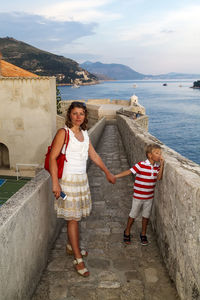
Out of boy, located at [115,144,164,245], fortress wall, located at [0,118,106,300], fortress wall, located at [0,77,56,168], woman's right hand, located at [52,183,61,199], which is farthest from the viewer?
fortress wall, located at [0,77,56,168]

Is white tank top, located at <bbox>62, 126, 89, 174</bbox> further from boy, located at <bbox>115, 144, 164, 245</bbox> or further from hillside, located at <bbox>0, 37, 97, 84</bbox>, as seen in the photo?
hillside, located at <bbox>0, 37, 97, 84</bbox>

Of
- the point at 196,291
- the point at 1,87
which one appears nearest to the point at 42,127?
the point at 1,87

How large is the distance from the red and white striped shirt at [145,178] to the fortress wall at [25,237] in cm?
106

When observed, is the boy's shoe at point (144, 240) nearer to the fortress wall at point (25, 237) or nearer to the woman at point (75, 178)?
the woman at point (75, 178)

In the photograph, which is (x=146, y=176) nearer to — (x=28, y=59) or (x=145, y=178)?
(x=145, y=178)

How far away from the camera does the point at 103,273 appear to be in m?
2.85

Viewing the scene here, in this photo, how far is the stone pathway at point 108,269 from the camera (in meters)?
2.54

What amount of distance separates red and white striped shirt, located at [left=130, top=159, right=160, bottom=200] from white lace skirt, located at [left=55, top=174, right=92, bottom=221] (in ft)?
2.34

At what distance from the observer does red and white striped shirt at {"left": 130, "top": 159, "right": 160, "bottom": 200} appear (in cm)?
315

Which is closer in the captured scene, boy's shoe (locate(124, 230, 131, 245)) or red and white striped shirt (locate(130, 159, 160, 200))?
red and white striped shirt (locate(130, 159, 160, 200))

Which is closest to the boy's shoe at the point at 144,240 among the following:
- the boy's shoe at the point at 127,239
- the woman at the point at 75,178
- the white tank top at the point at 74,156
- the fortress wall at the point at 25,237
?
the boy's shoe at the point at 127,239

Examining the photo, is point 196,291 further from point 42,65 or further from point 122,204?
point 42,65

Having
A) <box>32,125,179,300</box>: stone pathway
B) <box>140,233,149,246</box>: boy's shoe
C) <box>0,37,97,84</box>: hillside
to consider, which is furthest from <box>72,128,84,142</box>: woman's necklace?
<box>0,37,97,84</box>: hillside

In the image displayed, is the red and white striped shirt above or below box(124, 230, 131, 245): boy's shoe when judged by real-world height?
above
